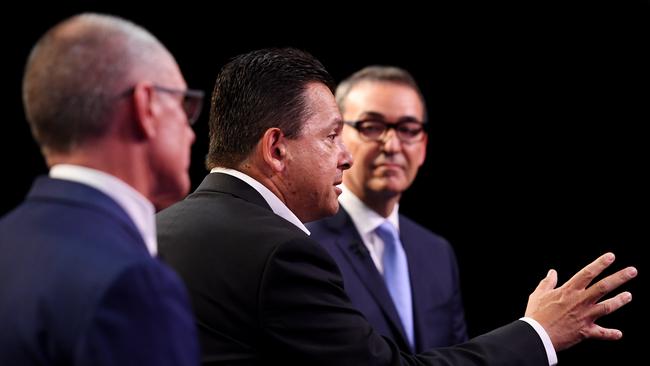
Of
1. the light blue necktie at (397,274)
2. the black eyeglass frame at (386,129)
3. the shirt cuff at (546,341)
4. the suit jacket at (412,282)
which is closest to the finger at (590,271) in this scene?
the shirt cuff at (546,341)

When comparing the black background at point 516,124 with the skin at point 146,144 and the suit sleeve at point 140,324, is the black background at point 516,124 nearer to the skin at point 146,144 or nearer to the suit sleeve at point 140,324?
the skin at point 146,144

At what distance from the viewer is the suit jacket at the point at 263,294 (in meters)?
1.86

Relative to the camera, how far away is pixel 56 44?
4.57 feet

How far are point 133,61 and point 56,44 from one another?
111 mm

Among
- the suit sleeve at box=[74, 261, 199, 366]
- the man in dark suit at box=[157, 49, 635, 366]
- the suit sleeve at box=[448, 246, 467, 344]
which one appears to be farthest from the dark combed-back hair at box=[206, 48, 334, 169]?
the suit sleeve at box=[448, 246, 467, 344]

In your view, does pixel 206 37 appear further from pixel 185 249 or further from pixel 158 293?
pixel 158 293

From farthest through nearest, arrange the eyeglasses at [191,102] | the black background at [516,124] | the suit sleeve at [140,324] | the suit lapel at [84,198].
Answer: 1. the black background at [516,124]
2. the eyeglasses at [191,102]
3. the suit lapel at [84,198]
4. the suit sleeve at [140,324]

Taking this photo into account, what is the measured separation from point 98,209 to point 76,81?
0.19 m

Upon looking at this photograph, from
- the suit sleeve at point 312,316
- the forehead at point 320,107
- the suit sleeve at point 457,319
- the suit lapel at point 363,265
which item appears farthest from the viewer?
the suit sleeve at point 457,319

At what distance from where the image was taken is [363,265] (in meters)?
3.03

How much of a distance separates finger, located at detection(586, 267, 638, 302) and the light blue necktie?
1016mm

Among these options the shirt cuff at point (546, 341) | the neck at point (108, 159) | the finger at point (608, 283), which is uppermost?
the neck at point (108, 159)

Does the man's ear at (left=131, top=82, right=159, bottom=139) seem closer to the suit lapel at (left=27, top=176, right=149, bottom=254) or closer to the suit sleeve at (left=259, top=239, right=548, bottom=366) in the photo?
the suit lapel at (left=27, top=176, right=149, bottom=254)

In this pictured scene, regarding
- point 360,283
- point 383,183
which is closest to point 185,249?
point 360,283
